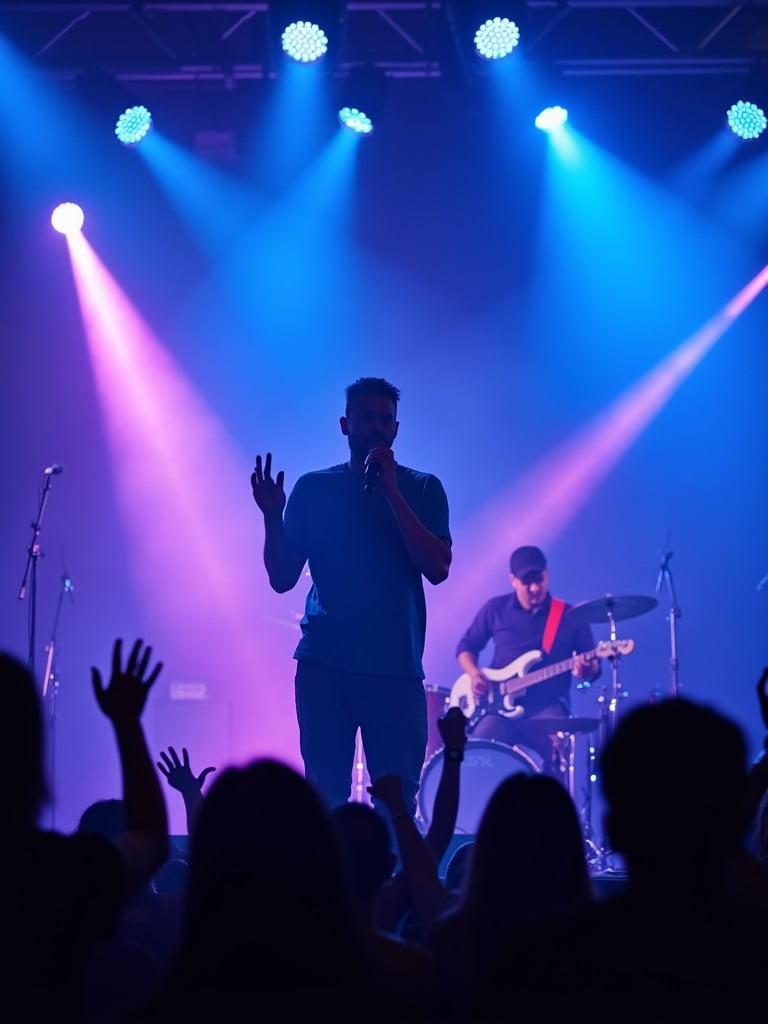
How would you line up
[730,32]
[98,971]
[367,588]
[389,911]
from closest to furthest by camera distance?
[98,971]
[389,911]
[367,588]
[730,32]

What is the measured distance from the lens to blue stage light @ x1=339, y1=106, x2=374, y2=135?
985 cm

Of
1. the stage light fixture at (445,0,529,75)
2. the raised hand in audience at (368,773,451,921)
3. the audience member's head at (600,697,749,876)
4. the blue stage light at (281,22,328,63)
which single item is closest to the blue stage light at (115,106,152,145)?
the blue stage light at (281,22,328,63)

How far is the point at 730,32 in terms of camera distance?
10.5m

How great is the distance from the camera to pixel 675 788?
177cm

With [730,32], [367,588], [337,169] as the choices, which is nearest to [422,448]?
[337,169]

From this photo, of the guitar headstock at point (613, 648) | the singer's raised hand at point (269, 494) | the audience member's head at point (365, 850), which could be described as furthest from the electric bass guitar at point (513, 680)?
the audience member's head at point (365, 850)

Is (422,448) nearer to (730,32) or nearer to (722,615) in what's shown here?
(722,615)

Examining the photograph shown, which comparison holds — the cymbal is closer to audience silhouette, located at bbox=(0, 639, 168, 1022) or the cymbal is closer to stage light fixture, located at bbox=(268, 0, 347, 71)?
stage light fixture, located at bbox=(268, 0, 347, 71)

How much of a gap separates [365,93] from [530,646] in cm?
447

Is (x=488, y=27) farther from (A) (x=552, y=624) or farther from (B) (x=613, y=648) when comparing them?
(B) (x=613, y=648)

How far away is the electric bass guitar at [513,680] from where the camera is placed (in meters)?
8.49

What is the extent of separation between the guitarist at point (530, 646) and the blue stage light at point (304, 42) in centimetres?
389

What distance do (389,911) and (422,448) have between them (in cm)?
827

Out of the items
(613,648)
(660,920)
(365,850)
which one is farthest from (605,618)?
(660,920)
